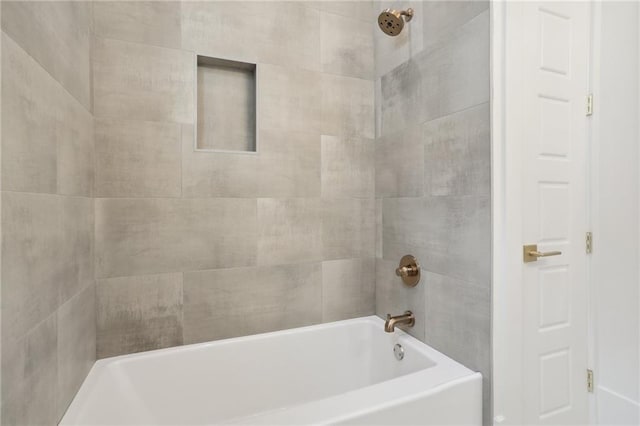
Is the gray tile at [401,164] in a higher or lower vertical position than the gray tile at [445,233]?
higher

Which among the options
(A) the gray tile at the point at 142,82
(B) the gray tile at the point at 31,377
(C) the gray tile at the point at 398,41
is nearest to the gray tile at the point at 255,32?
(A) the gray tile at the point at 142,82

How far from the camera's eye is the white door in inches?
53.6

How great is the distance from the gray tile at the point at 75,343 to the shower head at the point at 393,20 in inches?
70.3

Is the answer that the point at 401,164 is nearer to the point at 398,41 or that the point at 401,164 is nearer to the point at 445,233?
the point at 445,233

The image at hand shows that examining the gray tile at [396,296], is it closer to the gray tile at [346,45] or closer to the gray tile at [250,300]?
the gray tile at [250,300]

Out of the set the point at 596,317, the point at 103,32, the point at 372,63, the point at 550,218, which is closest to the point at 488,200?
the point at 550,218

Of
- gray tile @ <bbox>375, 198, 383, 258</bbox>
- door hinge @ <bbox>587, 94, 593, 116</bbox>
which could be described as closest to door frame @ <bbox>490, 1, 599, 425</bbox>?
door hinge @ <bbox>587, 94, 593, 116</bbox>

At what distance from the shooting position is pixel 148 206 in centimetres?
153

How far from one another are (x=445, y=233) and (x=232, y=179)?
1.08 metres

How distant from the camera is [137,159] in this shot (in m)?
1.51

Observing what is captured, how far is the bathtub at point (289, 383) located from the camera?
1.11 metres

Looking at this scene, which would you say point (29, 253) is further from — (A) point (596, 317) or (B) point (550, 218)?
(A) point (596, 317)

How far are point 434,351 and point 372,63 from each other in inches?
65.2

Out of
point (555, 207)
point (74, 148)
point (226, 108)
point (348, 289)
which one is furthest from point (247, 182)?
point (555, 207)
